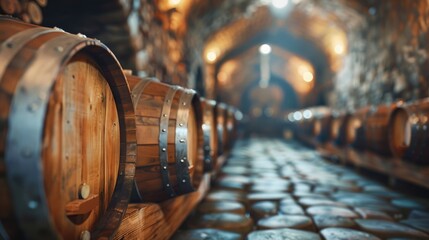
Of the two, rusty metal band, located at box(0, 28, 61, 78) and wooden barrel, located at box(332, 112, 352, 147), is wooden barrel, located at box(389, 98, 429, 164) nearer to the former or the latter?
wooden barrel, located at box(332, 112, 352, 147)

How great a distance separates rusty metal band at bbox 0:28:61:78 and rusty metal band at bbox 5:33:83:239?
7cm

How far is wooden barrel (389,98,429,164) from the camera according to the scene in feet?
9.58

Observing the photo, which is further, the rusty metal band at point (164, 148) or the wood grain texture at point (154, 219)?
the rusty metal band at point (164, 148)

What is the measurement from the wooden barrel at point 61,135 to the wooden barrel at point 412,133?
104 inches

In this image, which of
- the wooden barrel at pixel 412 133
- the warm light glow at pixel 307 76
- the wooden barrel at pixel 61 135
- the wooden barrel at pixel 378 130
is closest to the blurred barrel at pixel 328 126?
the wooden barrel at pixel 378 130

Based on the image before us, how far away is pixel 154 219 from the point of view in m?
1.83

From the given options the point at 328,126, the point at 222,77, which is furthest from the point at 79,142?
the point at 222,77

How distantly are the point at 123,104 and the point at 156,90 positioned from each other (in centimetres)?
51

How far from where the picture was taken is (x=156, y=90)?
199 centimetres

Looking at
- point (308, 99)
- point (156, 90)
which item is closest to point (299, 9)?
point (308, 99)

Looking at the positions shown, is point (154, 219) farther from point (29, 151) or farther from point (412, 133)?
point (412, 133)

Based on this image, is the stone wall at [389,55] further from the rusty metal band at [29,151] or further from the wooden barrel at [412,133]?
the rusty metal band at [29,151]

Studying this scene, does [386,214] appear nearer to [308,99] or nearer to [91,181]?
[91,181]

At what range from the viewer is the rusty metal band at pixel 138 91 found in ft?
6.00
